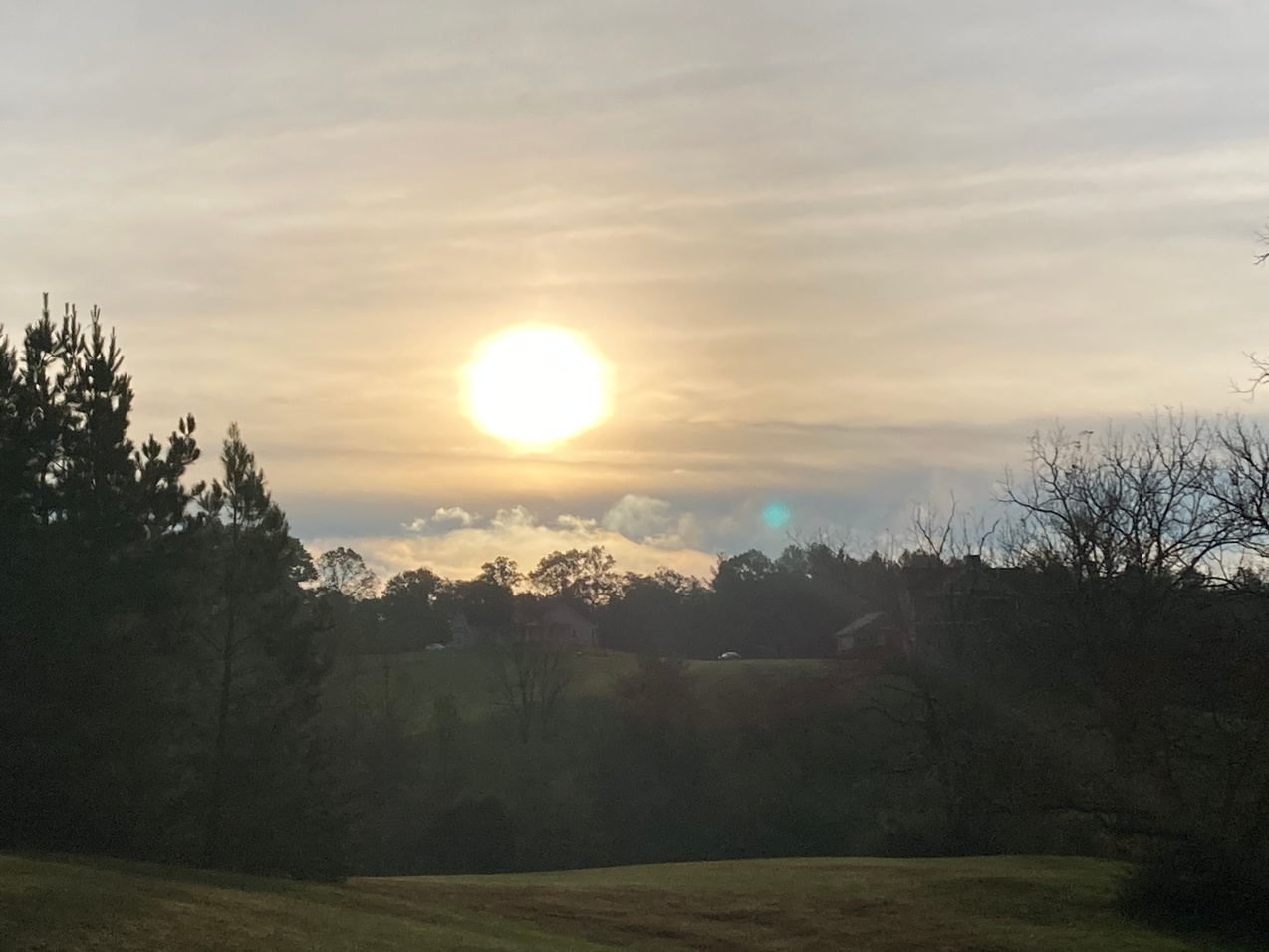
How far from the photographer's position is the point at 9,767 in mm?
23922

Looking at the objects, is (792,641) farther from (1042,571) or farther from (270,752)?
(270,752)

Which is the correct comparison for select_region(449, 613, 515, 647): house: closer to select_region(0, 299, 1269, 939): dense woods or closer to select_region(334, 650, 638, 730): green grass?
select_region(334, 650, 638, 730): green grass

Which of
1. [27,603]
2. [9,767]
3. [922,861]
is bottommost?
[922,861]

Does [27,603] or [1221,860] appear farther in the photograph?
[27,603]

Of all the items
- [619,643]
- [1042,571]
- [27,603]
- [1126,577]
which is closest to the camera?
[27,603]

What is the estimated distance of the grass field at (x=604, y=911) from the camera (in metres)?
16.3

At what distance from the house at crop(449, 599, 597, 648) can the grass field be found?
71.4m

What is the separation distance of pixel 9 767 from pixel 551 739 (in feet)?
154

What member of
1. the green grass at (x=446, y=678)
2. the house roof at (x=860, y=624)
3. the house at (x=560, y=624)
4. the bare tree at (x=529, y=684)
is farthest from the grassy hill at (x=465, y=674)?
the house roof at (x=860, y=624)

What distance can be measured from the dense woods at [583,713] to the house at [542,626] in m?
23.6

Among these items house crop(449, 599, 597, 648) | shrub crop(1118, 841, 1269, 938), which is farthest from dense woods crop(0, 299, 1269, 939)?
house crop(449, 599, 597, 648)

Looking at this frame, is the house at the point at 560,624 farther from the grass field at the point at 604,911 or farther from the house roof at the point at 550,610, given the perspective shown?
the grass field at the point at 604,911

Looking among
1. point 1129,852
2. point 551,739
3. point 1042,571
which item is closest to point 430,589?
point 551,739

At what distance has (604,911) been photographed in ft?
81.5
